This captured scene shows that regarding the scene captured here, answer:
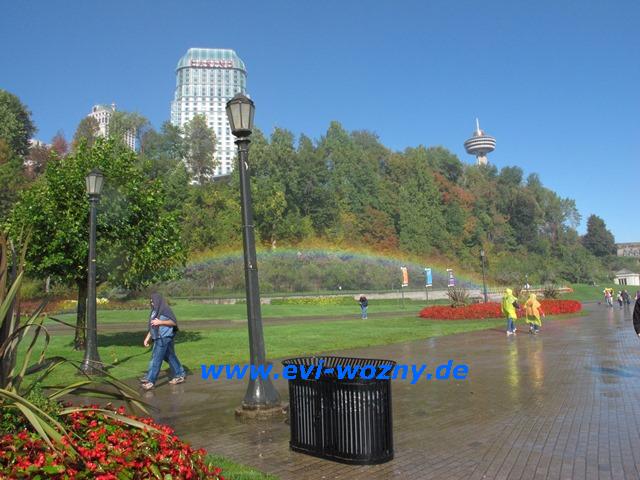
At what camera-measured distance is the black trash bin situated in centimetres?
508

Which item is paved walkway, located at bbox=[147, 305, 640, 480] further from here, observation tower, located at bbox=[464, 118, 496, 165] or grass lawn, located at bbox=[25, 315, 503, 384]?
observation tower, located at bbox=[464, 118, 496, 165]

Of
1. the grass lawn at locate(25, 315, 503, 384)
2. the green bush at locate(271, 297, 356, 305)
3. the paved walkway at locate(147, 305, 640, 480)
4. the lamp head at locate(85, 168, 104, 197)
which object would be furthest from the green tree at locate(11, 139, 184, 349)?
the green bush at locate(271, 297, 356, 305)

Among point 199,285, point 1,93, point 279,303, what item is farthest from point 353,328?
point 1,93

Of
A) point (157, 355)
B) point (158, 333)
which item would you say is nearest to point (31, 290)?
point (157, 355)

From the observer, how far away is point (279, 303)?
1877 inches

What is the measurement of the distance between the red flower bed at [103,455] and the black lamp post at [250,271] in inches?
122

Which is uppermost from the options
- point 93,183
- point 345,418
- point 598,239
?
point 598,239

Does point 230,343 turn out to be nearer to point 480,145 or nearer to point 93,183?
point 93,183

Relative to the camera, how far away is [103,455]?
11.4ft

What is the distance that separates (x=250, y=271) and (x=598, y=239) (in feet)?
484

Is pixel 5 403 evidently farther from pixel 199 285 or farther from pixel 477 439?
pixel 199 285

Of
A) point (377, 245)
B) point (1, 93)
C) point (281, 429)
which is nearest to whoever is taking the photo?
point (281, 429)

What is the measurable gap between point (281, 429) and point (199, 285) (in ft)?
167

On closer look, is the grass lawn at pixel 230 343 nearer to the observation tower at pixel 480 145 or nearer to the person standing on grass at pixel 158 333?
the person standing on grass at pixel 158 333
